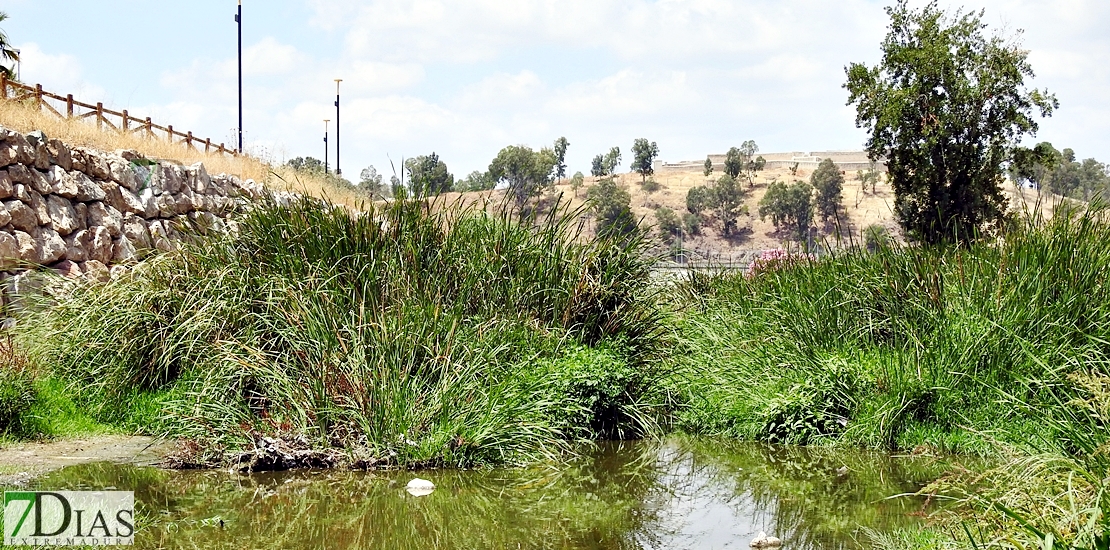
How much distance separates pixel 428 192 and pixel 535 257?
1.19 metres

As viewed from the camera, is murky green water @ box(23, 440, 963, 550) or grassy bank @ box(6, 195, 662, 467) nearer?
murky green water @ box(23, 440, 963, 550)

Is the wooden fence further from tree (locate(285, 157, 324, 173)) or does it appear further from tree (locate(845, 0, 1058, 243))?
tree (locate(845, 0, 1058, 243))

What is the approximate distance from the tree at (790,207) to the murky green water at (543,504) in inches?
2947

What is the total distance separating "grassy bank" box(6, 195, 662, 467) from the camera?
23.1 ft

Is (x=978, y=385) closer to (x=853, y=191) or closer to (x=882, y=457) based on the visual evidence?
(x=882, y=457)

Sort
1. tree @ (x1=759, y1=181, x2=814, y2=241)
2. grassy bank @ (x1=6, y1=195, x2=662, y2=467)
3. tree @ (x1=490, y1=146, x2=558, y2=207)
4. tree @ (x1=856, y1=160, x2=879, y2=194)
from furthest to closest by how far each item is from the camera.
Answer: tree @ (x1=759, y1=181, x2=814, y2=241)
tree @ (x1=856, y1=160, x2=879, y2=194)
tree @ (x1=490, y1=146, x2=558, y2=207)
grassy bank @ (x1=6, y1=195, x2=662, y2=467)

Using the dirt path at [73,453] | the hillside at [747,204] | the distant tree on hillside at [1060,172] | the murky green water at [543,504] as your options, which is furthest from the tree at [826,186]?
the dirt path at [73,453]

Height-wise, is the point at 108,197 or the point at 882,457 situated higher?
the point at 108,197

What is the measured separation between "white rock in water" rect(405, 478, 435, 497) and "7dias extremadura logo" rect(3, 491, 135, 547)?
1.65 meters

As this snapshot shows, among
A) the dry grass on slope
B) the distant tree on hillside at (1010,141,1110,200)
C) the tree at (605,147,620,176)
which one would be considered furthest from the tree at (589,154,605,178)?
the dry grass on slope

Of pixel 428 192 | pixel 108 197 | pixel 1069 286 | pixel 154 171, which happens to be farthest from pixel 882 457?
pixel 154 171

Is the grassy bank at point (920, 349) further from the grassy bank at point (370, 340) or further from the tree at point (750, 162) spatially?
the tree at point (750, 162)

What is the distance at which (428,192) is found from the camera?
908cm

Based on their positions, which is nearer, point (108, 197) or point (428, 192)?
point (428, 192)
